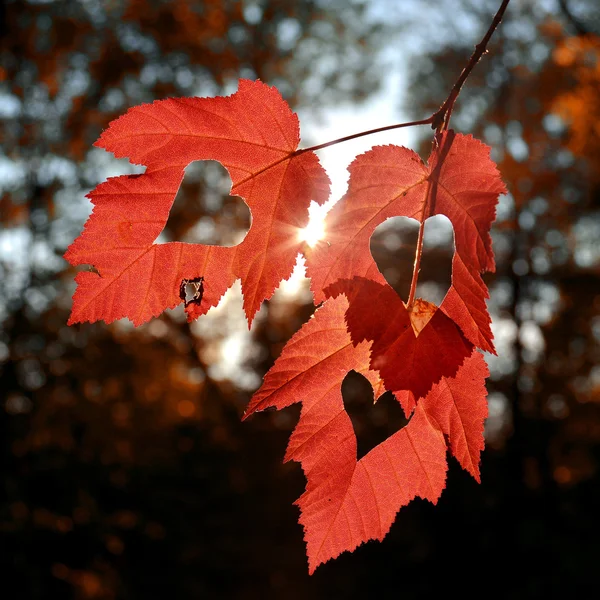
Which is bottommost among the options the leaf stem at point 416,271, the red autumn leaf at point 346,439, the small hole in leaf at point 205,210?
the red autumn leaf at point 346,439

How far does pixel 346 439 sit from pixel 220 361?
35.6 ft

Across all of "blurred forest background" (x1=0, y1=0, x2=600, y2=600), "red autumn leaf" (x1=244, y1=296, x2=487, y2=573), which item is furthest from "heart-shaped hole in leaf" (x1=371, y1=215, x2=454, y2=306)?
"red autumn leaf" (x1=244, y1=296, x2=487, y2=573)

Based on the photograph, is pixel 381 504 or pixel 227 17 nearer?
pixel 381 504

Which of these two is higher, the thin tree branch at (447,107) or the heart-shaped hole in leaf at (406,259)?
the heart-shaped hole in leaf at (406,259)

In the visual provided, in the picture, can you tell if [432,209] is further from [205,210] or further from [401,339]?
[205,210]

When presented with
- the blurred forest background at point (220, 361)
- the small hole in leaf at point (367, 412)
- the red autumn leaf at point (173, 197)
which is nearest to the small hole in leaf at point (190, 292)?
the red autumn leaf at point (173, 197)

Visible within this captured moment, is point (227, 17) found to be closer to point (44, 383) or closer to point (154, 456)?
point (44, 383)

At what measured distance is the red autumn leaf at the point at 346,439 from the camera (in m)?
0.62

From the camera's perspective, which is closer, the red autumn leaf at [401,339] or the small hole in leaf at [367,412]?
the red autumn leaf at [401,339]

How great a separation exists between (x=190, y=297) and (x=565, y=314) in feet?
36.9

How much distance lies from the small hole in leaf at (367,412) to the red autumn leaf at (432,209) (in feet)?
30.8

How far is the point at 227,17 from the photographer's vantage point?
349 inches

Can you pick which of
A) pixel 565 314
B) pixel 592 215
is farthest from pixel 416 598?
pixel 592 215

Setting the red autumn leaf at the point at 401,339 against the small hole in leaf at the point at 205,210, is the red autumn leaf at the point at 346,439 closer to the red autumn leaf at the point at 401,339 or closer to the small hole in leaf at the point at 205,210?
the red autumn leaf at the point at 401,339
